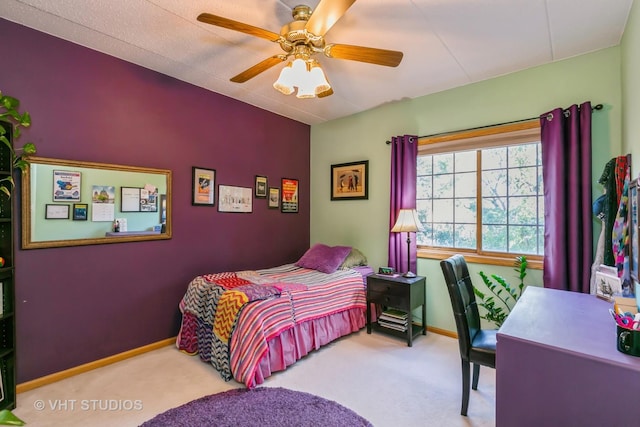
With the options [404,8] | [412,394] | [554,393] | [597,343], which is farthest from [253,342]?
[404,8]

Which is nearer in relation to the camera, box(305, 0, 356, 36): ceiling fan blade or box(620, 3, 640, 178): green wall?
box(305, 0, 356, 36): ceiling fan blade

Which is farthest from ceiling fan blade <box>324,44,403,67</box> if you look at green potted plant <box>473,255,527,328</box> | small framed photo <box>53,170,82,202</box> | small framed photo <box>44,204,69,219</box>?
small framed photo <box>44,204,69,219</box>

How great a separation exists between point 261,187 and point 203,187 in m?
0.78

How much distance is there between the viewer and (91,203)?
2533mm

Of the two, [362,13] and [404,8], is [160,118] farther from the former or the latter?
[404,8]

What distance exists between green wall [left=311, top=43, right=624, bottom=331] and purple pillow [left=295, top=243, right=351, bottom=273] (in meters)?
0.46

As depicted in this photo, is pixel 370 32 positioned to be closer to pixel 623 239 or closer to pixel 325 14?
pixel 325 14

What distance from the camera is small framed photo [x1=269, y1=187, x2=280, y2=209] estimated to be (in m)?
3.97

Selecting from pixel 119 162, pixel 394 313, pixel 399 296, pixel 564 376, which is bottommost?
pixel 394 313

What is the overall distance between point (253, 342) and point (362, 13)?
2.40m

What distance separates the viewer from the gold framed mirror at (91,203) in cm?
227

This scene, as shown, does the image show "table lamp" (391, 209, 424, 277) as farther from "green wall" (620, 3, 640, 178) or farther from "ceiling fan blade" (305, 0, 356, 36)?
"ceiling fan blade" (305, 0, 356, 36)

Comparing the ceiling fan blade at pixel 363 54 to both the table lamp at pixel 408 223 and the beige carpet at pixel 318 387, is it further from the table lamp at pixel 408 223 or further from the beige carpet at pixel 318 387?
the beige carpet at pixel 318 387

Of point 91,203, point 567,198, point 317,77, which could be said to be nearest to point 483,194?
point 567,198
